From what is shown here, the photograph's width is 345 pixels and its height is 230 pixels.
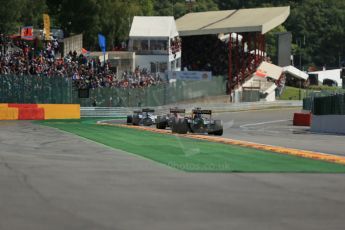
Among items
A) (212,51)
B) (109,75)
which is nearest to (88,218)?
(109,75)

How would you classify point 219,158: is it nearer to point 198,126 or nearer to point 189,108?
point 198,126

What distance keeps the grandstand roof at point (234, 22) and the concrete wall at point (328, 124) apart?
37348 mm

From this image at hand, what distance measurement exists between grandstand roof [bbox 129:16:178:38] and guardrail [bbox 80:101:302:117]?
40.4ft

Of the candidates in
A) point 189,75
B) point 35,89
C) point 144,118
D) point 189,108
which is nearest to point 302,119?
point 144,118

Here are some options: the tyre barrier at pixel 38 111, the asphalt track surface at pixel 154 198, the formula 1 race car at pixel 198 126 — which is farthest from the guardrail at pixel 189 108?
the asphalt track surface at pixel 154 198

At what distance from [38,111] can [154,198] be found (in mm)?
37270

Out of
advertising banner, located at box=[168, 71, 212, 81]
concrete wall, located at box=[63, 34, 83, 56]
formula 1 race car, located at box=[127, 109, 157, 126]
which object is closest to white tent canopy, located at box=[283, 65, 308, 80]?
advertising banner, located at box=[168, 71, 212, 81]

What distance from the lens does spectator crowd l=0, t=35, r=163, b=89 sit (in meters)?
48.5

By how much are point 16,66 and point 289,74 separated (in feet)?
217

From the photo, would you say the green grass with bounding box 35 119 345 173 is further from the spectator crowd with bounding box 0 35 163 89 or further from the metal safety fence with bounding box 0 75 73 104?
the spectator crowd with bounding box 0 35 163 89

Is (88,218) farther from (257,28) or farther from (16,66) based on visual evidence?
(257,28)

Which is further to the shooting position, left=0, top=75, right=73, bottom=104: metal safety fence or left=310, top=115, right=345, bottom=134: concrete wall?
left=0, top=75, right=73, bottom=104: metal safety fence

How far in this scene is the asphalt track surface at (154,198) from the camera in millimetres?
8422

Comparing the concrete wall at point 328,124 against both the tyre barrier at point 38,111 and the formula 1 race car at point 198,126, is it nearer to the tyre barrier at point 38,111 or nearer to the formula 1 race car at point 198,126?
the formula 1 race car at point 198,126
